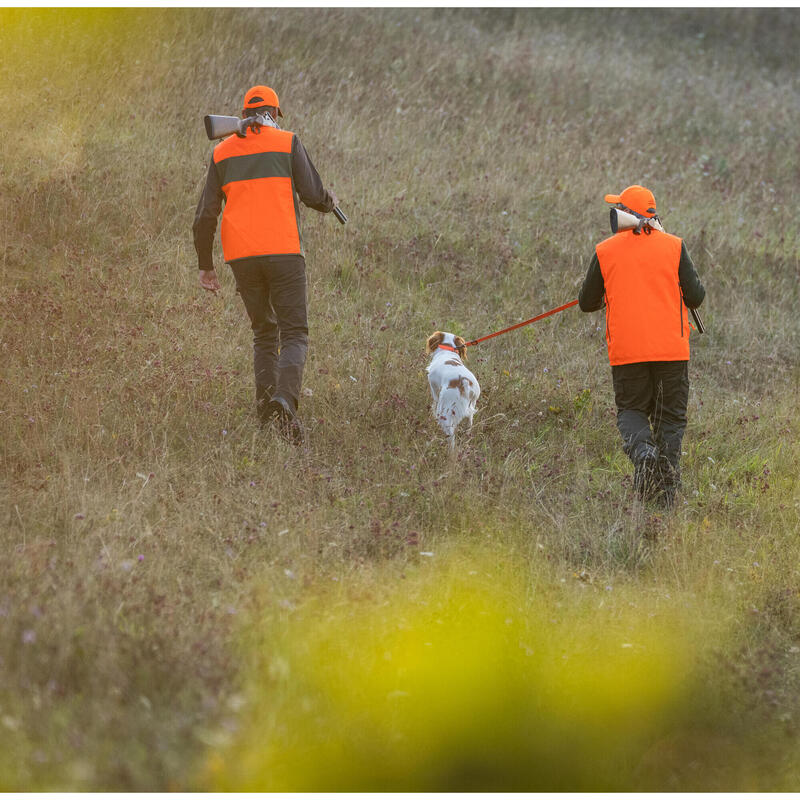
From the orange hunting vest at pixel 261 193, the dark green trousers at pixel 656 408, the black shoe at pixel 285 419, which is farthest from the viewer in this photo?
the orange hunting vest at pixel 261 193

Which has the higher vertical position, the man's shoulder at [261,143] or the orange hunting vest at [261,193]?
the man's shoulder at [261,143]

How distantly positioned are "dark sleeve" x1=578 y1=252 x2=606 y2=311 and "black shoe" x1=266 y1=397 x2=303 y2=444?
6.48ft

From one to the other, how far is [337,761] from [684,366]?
3.29 meters

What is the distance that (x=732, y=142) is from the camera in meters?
13.7

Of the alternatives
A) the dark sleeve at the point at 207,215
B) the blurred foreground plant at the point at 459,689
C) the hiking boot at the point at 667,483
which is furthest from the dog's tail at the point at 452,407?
the dark sleeve at the point at 207,215

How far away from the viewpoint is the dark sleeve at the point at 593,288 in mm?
5465

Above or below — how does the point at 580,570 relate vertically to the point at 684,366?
below

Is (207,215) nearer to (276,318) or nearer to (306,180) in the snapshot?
(306,180)

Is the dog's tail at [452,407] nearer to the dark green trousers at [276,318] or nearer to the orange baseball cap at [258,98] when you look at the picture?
the dark green trousers at [276,318]

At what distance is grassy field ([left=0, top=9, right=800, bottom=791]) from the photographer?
328 centimetres

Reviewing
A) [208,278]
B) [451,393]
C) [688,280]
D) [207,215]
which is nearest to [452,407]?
[451,393]

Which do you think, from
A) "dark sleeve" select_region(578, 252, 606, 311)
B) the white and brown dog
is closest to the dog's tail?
the white and brown dog

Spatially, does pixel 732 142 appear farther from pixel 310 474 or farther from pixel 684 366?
pixel 310 474

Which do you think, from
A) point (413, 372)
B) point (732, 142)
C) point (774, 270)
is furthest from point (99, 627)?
point (732, 142)
